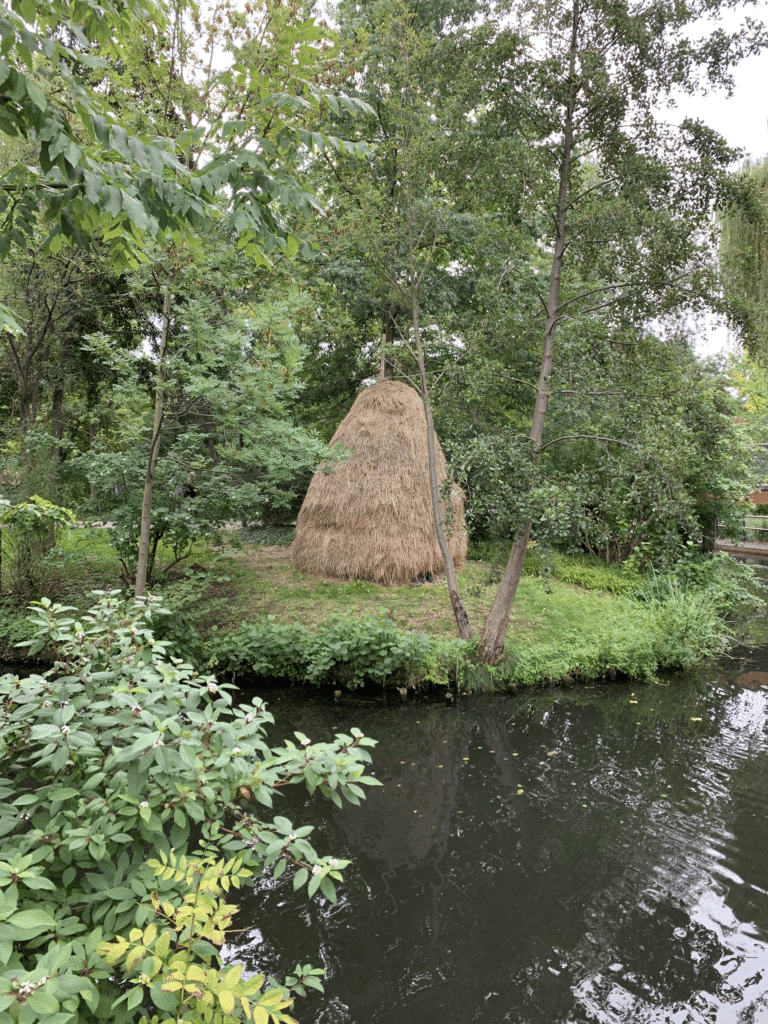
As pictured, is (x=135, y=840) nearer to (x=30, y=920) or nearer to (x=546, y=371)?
(x=30, y=920)

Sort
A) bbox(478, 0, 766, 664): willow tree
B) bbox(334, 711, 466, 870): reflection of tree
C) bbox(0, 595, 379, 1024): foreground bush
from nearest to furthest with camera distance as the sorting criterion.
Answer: bbox(0, 595, 379, 1024): foreground bush < bbox(334, 711, 466, 870): reflection of tree < bbox(478, 0, 766, 664): willow tree

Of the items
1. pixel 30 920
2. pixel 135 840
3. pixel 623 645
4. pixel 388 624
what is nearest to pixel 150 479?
pixel 388 624

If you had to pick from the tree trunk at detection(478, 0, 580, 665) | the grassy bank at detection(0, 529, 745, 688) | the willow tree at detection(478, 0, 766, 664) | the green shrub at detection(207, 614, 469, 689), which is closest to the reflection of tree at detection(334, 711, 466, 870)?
the green shrub at detection(207, 614, 469, 689)

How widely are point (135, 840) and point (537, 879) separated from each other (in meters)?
3.10

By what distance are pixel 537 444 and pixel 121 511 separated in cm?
508

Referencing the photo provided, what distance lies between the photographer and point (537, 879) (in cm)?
392

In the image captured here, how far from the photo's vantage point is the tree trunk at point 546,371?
6.34 metres

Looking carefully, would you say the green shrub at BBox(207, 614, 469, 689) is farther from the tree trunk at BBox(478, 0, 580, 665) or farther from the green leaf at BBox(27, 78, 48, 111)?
the green leaf at BBox(27, 78, 48, 111)

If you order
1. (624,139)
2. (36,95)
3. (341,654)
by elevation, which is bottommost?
(341,654)

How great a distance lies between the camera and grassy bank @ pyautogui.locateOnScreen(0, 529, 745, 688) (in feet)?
22.3

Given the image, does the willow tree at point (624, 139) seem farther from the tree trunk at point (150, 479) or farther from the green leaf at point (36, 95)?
the green leaf at point (36, 95)

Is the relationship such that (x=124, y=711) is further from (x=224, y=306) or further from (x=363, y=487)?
(x=363, y=487)

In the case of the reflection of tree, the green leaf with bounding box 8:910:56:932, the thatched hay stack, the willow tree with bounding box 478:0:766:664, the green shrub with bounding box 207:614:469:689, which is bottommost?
the reflection of tree

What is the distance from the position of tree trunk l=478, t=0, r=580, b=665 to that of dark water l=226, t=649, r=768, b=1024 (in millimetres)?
1014
